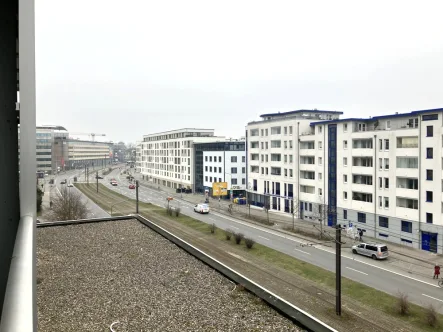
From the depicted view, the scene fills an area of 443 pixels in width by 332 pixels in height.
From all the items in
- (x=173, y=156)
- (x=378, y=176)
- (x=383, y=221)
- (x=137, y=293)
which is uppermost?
(x=173, y=156)

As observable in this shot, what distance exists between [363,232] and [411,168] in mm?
7085

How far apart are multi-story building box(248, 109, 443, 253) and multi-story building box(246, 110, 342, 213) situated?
175 millimetres

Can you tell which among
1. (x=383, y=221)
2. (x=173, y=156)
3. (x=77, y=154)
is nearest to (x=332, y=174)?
(x=383, y=221)

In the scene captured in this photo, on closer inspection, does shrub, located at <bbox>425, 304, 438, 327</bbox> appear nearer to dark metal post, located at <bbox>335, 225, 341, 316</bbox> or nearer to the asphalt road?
the asphalt road

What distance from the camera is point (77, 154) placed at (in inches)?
5231

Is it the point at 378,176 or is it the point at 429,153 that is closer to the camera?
the point at 429,153

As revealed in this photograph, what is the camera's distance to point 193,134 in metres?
66.0

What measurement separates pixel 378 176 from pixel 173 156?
Answer: 4653 centimetres

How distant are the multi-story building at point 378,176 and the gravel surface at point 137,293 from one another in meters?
21.6

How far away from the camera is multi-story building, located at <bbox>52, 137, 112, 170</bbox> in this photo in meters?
114

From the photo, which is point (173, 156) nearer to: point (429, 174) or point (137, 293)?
point (429, 174)

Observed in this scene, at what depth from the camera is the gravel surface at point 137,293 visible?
6.83m

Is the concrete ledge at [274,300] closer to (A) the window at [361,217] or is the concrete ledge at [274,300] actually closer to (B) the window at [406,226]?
(B) the window at [406,226]

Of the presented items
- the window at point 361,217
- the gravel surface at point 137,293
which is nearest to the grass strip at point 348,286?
the gravel surface at point 137,293
